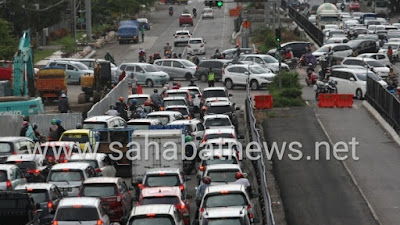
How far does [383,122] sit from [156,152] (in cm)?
1475

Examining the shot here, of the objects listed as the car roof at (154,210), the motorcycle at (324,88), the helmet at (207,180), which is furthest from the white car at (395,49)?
the car roof at (154,210)

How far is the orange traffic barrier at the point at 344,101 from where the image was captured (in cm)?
5012

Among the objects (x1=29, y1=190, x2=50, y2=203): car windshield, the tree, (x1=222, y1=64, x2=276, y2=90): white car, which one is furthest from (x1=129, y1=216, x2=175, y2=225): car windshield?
the tree

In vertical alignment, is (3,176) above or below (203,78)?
→ above

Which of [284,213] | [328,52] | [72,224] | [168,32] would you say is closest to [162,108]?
[284,213]

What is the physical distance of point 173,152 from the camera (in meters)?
33.1

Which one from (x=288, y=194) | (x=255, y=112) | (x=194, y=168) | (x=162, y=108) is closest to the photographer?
(x=288, y=194)

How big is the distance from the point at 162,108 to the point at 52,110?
8.10 m

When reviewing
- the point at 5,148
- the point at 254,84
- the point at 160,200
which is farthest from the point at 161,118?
the point at 254,84

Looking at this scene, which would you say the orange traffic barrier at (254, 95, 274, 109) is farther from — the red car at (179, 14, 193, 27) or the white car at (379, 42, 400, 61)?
the red car at (179, 14, 193, 27)

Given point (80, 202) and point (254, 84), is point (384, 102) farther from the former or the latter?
point (80, 202)

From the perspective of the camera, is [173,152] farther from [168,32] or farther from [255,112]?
[168,32]

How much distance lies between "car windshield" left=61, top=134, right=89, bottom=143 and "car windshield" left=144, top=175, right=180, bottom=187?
6964 mm

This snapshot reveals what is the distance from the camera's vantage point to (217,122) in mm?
40219
